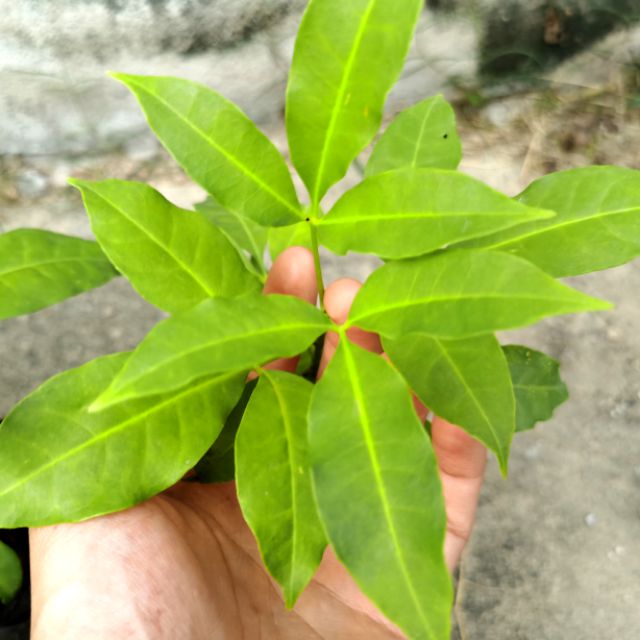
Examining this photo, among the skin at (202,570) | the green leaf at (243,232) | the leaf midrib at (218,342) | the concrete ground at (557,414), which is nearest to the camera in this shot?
the leaf midrib at (218,342)

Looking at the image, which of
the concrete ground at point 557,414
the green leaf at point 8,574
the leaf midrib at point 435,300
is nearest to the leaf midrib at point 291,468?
the leaf midrib at point 435,300

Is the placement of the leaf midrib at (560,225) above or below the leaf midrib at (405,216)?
below

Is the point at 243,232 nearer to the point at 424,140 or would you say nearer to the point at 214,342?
the point at 424,140

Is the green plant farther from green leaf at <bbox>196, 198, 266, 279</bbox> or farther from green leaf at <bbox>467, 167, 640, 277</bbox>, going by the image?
green leaf at <bbox>196, 198, 266, 279</bbox>

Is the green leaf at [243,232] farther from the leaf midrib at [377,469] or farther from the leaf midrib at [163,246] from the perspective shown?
the leaf midrib at [377,469]

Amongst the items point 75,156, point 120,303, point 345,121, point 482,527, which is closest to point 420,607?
point 345,121

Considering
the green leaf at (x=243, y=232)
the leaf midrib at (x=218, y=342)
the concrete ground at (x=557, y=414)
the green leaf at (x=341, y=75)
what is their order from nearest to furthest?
the leaf midrib at (x=218, y=342) → the green leaf at (x=341, y=75) → the green leaf at (x=243, y=232) → the concrete ground at (x=557, y=414)
